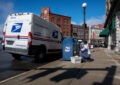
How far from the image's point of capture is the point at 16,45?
7.19 m

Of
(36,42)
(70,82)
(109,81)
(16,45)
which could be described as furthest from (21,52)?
(109,81)

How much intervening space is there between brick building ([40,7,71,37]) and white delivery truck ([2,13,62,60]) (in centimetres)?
4330

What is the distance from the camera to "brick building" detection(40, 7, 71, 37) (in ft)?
166

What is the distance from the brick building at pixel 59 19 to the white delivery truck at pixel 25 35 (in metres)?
43.3

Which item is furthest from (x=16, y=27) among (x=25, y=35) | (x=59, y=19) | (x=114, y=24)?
(x=59, y=19)

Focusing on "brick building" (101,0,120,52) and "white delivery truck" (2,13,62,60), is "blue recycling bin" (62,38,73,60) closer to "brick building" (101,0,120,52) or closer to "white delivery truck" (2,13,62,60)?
"white delivery truck" (2,13,62,60)

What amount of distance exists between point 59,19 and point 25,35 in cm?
4845

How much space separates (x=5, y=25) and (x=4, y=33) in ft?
1.80

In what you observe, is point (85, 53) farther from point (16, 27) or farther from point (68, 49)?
point (16, 27)

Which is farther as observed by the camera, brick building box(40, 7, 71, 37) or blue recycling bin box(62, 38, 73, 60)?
brick building box(40, 7, 71, 37)

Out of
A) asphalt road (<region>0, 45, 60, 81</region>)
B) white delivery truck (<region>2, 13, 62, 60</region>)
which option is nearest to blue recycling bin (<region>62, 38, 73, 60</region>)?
white delivery truck (<region>2, 13, 62, 60</region>)

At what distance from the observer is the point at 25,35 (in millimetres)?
6871

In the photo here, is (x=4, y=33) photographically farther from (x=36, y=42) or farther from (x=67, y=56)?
(x=67, y=56)

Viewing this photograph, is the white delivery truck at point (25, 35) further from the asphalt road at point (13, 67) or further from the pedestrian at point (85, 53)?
the pedestrian at point (85, 53)
